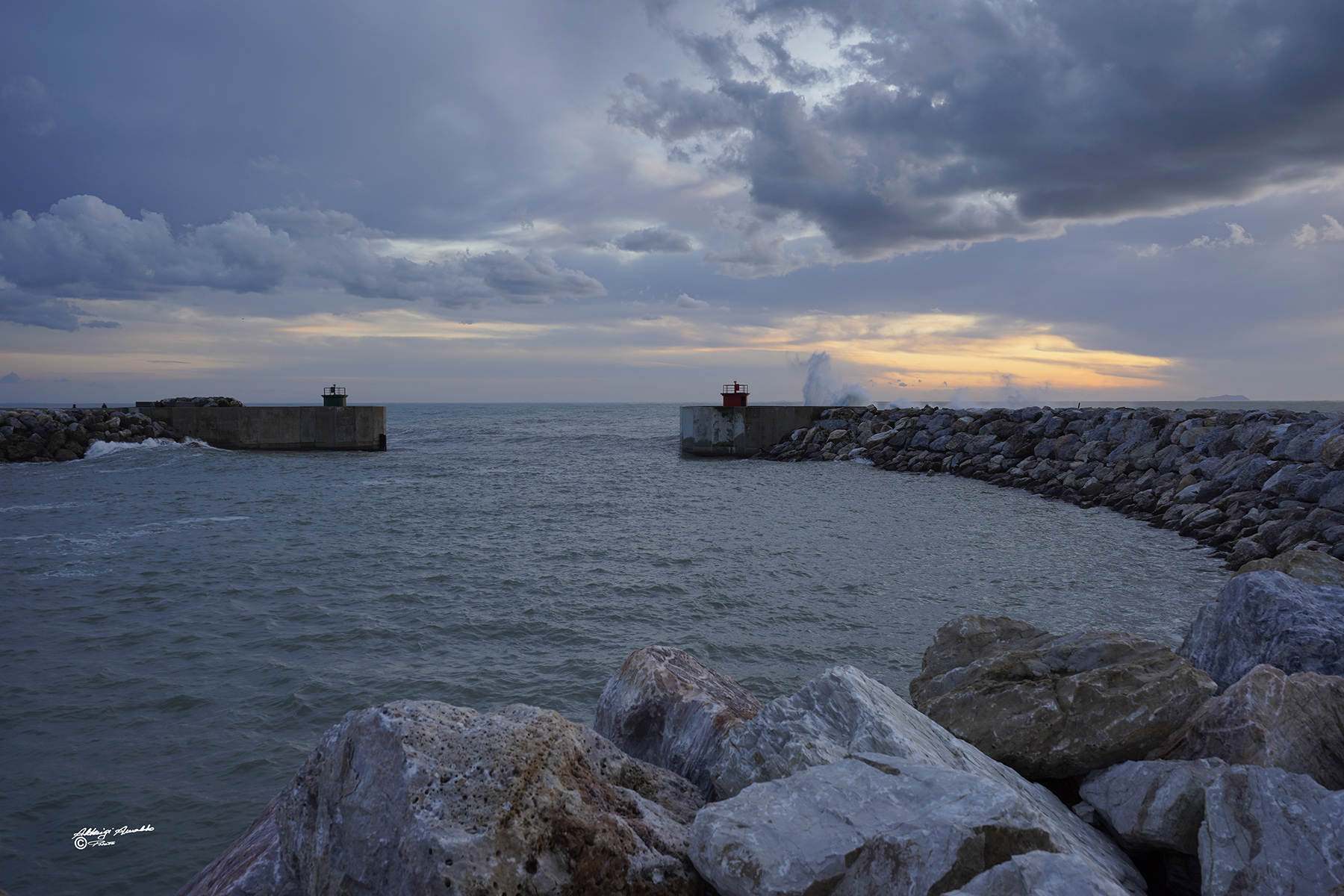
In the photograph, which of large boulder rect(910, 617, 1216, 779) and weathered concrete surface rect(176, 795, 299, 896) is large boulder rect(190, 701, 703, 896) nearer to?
weathered concrete surface rect(176, 795, 299, 896)

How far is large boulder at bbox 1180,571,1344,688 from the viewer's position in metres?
3.72

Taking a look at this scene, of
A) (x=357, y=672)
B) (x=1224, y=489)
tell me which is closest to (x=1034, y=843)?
(x=357, y=672)

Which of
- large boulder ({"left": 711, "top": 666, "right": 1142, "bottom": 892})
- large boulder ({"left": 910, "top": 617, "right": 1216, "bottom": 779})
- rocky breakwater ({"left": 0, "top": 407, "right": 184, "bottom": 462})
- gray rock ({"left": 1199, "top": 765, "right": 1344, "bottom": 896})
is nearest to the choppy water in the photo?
large boulder ({"left": 910, "top": 617, "right": 1216, "bottom": 779})

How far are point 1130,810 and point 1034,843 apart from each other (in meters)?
1.01

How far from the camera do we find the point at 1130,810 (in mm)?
2791

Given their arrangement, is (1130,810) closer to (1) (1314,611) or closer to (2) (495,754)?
(1) (1314,611)

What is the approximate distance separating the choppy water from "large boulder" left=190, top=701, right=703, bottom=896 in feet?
7.59

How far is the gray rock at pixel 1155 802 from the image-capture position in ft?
8.57

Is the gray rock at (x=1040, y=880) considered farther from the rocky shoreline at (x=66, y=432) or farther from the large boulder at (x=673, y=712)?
the rocky shoreline at (x=66, y=432)

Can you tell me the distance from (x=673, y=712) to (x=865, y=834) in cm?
150

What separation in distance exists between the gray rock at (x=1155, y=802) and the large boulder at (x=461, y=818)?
1743 millimetres

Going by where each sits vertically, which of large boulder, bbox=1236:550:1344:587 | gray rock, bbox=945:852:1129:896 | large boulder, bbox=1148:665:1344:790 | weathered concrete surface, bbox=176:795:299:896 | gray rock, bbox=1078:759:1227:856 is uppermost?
large boulder, bbox=1236:550:1344:587

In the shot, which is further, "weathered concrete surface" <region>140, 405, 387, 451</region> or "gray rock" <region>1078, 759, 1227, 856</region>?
"weathered concrete surface" <region>140, 405, 387, 451</region>

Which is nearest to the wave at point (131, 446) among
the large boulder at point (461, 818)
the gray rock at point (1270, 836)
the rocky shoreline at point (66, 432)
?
the rocky shoreline at point (66, 432)
